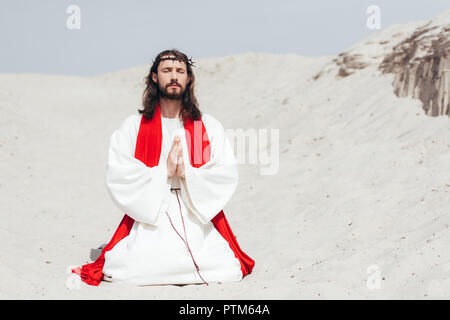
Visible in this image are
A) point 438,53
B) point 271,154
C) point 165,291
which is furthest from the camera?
point 271,154

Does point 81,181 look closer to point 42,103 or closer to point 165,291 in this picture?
point 165,291

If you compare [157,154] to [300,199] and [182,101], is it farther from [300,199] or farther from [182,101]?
[300,199]

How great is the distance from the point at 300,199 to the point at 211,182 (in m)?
2.60

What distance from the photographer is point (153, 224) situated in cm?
403

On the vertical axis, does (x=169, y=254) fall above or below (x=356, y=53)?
below

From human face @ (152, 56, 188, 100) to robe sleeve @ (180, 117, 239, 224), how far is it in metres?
0.45

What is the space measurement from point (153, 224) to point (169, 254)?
27 centimetres

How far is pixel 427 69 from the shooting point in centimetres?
767

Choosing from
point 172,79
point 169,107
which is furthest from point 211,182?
point 172,79

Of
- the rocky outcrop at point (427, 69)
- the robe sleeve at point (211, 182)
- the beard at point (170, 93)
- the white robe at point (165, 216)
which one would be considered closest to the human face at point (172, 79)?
the beard at point (170, 93)

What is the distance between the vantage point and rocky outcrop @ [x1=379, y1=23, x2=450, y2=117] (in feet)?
23.7

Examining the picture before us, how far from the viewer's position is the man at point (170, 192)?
3.95 metres

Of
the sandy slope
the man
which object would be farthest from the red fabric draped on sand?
the sandy slope
